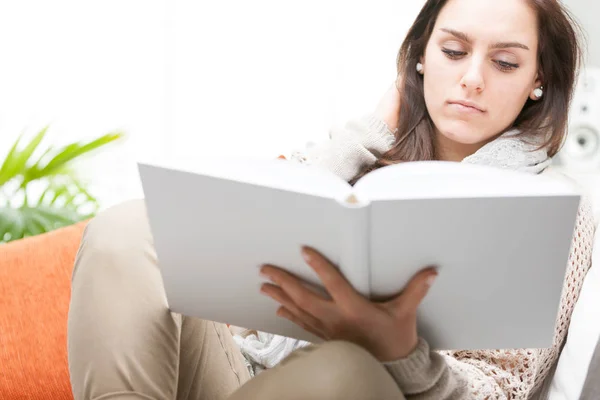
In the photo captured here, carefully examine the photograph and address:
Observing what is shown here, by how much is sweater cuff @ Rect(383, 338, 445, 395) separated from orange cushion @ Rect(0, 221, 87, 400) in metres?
0.88

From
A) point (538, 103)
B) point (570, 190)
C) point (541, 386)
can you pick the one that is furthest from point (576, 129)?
point (570, 190)

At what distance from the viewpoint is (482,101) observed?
57.1 inches

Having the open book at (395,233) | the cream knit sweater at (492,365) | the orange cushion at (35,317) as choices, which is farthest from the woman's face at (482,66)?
the orange cushion at (35,317)

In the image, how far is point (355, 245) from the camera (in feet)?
2.82

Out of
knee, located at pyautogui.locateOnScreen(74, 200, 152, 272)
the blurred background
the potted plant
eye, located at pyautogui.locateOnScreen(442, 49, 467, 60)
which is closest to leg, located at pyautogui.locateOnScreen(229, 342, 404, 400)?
knee, located at pyautogui.locateOnScreen(74, 200, 152, 272)

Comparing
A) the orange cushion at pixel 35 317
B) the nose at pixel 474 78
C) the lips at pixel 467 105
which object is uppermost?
the nose at pixel 474 78

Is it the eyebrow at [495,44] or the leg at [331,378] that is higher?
the eyebrow at [495,44]

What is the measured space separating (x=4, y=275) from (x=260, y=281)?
89 cm

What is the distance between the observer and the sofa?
1.56 m

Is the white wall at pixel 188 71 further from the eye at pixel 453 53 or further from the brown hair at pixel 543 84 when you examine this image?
the eye at pixel 453 53

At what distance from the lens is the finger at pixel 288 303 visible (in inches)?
38.7

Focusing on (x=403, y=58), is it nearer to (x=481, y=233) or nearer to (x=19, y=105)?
(x=481, y=233)

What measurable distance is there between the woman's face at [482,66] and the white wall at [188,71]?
1.22 meters

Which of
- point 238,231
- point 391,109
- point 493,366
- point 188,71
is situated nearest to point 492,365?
point 493,366
